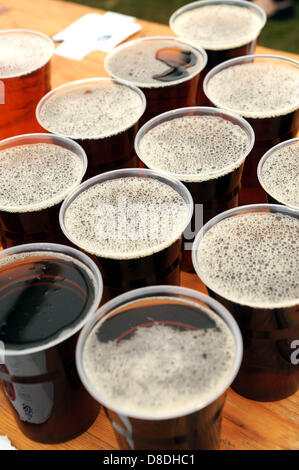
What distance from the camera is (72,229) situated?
3.49ft

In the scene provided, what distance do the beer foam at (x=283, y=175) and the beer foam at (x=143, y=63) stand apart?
1.12 feet

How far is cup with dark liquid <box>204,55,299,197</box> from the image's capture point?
1.29 m

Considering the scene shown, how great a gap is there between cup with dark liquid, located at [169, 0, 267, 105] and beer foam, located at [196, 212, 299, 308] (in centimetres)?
67

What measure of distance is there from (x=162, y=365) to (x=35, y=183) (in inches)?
Answer: 21.3

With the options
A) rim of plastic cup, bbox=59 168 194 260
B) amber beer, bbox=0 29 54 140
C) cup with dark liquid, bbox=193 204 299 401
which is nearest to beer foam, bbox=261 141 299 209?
cup with dark liquid, bbox=193 204 299 401

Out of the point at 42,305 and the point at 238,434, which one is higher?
the point at 42,305

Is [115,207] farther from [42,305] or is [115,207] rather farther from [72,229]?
[42,305]

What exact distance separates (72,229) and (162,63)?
2.22 ft

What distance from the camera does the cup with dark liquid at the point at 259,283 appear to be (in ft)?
3.00

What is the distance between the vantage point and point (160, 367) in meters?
0.83

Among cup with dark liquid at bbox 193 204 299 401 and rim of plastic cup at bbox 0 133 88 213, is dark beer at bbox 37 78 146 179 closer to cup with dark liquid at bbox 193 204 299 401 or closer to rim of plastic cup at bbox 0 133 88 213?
rim of plastic cup at bbox 0 133 88 213

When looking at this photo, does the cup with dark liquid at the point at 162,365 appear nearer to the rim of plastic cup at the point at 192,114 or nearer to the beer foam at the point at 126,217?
the beer foam at the point at 126,217

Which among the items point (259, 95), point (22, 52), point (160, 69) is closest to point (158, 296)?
point (259, 95)
